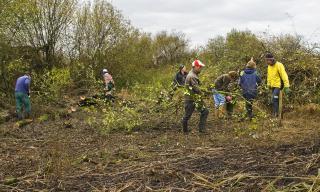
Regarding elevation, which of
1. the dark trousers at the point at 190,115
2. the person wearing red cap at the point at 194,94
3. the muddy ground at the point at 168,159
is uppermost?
the person wearing red cap at the point at 194,94

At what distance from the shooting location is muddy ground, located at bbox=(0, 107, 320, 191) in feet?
20.7

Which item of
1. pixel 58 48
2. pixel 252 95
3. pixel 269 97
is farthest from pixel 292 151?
pixel 58 48

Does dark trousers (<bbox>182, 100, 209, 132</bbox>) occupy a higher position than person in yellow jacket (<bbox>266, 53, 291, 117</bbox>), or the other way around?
person in yellow jacket (<bbox>266, 53, 291, 117</bbox>)

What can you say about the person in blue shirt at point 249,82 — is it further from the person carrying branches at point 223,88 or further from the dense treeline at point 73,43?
the dense treeline at point 73,43

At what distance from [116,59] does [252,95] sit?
48.1ft

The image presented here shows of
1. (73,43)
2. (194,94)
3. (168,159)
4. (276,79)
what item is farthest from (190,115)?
(73,43)

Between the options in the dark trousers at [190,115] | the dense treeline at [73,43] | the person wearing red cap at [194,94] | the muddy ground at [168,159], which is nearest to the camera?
the muddy ground at [168,159]

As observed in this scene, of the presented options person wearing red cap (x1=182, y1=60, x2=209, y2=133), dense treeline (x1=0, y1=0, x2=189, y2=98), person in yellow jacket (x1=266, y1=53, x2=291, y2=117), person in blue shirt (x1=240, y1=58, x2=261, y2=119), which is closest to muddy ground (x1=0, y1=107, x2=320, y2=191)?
person wearing red cap (x1=182, y1=60, x2=209, y2=133)

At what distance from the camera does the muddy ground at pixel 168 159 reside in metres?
6.31

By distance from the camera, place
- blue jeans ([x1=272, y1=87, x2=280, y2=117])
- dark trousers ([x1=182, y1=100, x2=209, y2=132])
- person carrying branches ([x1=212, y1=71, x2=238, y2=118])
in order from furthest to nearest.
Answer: person carrying branches ([x1=212, y1=71, x2=238, y2=118]), blue jeans ([x1=272, y1=87, x2=280, y2=117]), dark trousers ([x1=182, y1=100, x2=209, y2=132])

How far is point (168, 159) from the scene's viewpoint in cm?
828

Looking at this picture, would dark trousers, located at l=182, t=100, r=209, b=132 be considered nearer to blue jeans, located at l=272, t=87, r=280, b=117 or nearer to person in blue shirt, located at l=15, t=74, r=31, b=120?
blue jeans, located at l=272, t=87, r=280, b=117

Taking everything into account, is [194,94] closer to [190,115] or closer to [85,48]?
[190,115]

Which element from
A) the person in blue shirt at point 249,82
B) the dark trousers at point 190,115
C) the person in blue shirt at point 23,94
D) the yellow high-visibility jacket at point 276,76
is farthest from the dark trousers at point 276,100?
the person in blue shirt at point 23,94
